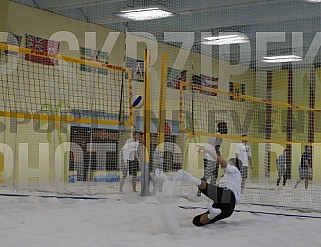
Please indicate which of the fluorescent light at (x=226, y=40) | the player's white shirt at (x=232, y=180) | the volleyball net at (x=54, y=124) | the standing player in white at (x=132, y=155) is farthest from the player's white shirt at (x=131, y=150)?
the fluorescent light at (x=226, y=40)

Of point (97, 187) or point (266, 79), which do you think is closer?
point (97, 187)

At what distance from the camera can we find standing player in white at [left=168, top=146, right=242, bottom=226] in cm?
590

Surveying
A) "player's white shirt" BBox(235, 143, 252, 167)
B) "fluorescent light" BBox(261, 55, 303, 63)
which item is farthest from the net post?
"fluorescent light" BBox(261, 55, 303, 63)

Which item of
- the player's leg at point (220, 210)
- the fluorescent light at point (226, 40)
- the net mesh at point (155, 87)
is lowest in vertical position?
the player's leg at point (220, 210)

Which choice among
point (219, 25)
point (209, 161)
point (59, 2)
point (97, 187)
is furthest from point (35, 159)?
point (219, 25)

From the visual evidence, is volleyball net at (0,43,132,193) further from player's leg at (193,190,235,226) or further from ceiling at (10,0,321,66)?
player's leg at (193,190,235,226)

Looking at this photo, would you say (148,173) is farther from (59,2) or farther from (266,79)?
(266,79)

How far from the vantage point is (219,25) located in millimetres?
14281

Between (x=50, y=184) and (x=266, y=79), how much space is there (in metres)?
9.82

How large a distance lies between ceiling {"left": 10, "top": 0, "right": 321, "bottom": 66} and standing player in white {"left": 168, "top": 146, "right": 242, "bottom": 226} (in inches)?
267

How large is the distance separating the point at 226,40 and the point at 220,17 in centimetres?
157

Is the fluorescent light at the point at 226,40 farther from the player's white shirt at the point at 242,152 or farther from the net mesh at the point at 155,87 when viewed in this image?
the player's white shirt at the point at 242,152

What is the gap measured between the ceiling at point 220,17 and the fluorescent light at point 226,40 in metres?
0.16

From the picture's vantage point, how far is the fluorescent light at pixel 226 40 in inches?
590
